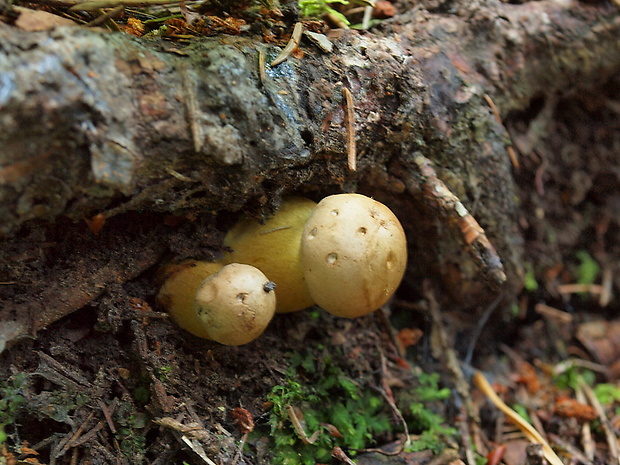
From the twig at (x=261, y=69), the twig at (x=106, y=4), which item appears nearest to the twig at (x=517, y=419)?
the twig at (x=261, y=69)

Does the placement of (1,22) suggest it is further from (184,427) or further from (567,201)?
(567,201)

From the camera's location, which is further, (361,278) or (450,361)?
(450,361)

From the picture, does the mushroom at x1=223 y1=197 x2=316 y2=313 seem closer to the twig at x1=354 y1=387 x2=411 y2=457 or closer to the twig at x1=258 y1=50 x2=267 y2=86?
the twig at x1=258 y1=50 x2=267 y2=86

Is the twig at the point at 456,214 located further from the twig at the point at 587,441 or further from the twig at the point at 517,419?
the twig at the point at 587,441

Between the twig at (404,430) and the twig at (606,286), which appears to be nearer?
the twig at (404,430)

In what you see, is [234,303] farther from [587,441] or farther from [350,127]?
[587,441]

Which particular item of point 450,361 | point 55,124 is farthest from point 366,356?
point 55,124
